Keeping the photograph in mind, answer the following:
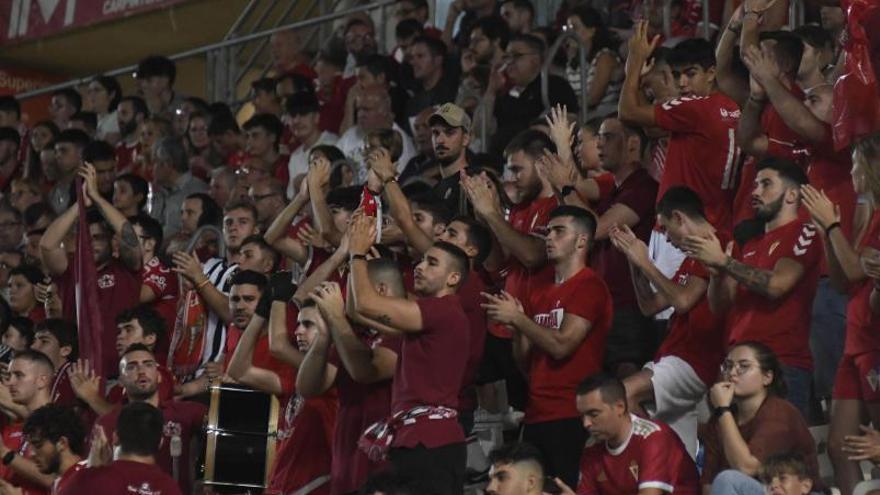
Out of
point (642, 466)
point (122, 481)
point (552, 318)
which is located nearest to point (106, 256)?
point (122, 481)

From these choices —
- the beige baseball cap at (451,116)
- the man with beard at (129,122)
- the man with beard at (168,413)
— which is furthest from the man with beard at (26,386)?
the man with beard at (129,122)

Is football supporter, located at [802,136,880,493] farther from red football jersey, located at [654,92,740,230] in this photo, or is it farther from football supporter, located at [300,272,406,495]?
football supporter, located at [300,272,406,495]

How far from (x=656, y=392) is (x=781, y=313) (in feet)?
2.42

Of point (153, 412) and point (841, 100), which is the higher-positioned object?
point (841, 100)

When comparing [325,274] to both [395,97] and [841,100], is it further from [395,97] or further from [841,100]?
[395,97]

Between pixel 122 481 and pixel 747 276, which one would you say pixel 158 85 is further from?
pixel 747 276

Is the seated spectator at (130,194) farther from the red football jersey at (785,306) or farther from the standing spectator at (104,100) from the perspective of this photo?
the red football jersey at (785,306)

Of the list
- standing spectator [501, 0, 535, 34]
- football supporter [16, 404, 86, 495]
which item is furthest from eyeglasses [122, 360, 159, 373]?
standing spectator [501, 0, 535, 34]

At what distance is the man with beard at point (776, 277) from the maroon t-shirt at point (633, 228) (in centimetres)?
109

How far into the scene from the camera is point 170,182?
15773mm

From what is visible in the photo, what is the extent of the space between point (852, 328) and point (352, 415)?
2495 millimetres

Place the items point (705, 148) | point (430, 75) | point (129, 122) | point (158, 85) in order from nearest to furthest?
point (705, 148) → point (430, 75) → point (129, 122) → point (158, 85)

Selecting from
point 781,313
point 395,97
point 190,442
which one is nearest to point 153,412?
point 190,442

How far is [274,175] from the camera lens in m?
15.4
